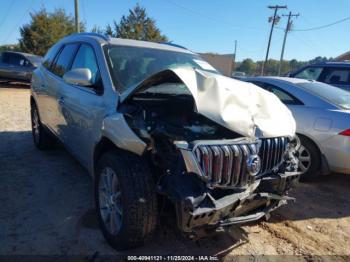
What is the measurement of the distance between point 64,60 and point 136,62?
1.43 meters

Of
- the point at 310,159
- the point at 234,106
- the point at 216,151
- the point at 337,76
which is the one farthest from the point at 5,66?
the point at 216,151

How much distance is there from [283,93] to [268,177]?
8.84 ft

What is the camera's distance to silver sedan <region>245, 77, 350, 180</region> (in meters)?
4.16

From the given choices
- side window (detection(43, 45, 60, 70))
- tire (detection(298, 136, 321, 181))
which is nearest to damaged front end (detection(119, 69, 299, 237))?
tire (detection(298, 136, 321, 181))

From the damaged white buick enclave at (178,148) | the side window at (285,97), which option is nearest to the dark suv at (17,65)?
the side window at (285,97)

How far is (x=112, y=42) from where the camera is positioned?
12.0 ft

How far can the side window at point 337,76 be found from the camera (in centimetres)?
768

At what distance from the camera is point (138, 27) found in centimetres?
2905

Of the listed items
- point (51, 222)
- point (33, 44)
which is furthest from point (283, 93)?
point (33, 44)

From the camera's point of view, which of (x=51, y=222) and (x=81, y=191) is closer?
(x=51, y=222)

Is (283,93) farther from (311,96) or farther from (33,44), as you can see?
(33,44)

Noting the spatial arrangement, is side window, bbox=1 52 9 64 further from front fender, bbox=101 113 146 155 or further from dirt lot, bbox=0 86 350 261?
front fender, bbox=101 113 146 155

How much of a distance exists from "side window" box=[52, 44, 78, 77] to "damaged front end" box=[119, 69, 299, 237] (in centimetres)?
166

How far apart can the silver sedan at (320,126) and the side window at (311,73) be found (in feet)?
11.2
